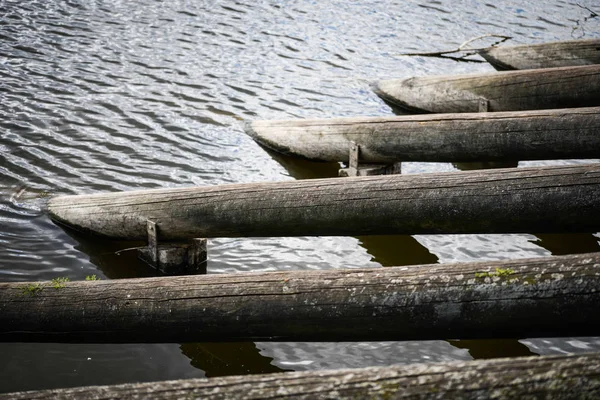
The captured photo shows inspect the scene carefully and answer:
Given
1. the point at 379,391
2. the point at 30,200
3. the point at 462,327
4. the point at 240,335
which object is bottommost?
the point at 30,200

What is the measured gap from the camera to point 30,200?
21.8 ft

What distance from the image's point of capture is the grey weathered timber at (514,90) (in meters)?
7.46

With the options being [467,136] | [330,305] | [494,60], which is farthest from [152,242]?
[494,60]

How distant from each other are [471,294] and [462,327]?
0.19m

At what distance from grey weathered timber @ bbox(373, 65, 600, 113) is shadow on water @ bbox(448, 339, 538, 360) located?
12.1 feet

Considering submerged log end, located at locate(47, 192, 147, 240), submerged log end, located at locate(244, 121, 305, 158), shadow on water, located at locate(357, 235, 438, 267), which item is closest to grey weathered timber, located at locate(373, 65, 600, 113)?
submerged log end, located at locate(244, 121, 305, 158)

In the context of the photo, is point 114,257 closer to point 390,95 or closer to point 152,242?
point 152,242

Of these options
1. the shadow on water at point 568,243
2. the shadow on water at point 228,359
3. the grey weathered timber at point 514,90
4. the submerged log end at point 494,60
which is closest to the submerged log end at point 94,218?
the shadow on water at point 228,359

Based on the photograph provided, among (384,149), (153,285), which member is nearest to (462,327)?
(153,285)

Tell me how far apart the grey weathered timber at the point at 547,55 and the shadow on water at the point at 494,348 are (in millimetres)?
6097

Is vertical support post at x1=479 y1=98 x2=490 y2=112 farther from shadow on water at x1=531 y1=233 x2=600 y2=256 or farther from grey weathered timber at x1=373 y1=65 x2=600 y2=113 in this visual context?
shadow on water at x1=531 y1=233 x2=600 y2=256

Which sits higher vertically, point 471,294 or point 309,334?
point 471,294

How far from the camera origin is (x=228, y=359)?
4.59m

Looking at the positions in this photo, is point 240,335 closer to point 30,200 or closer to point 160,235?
point 160,235
